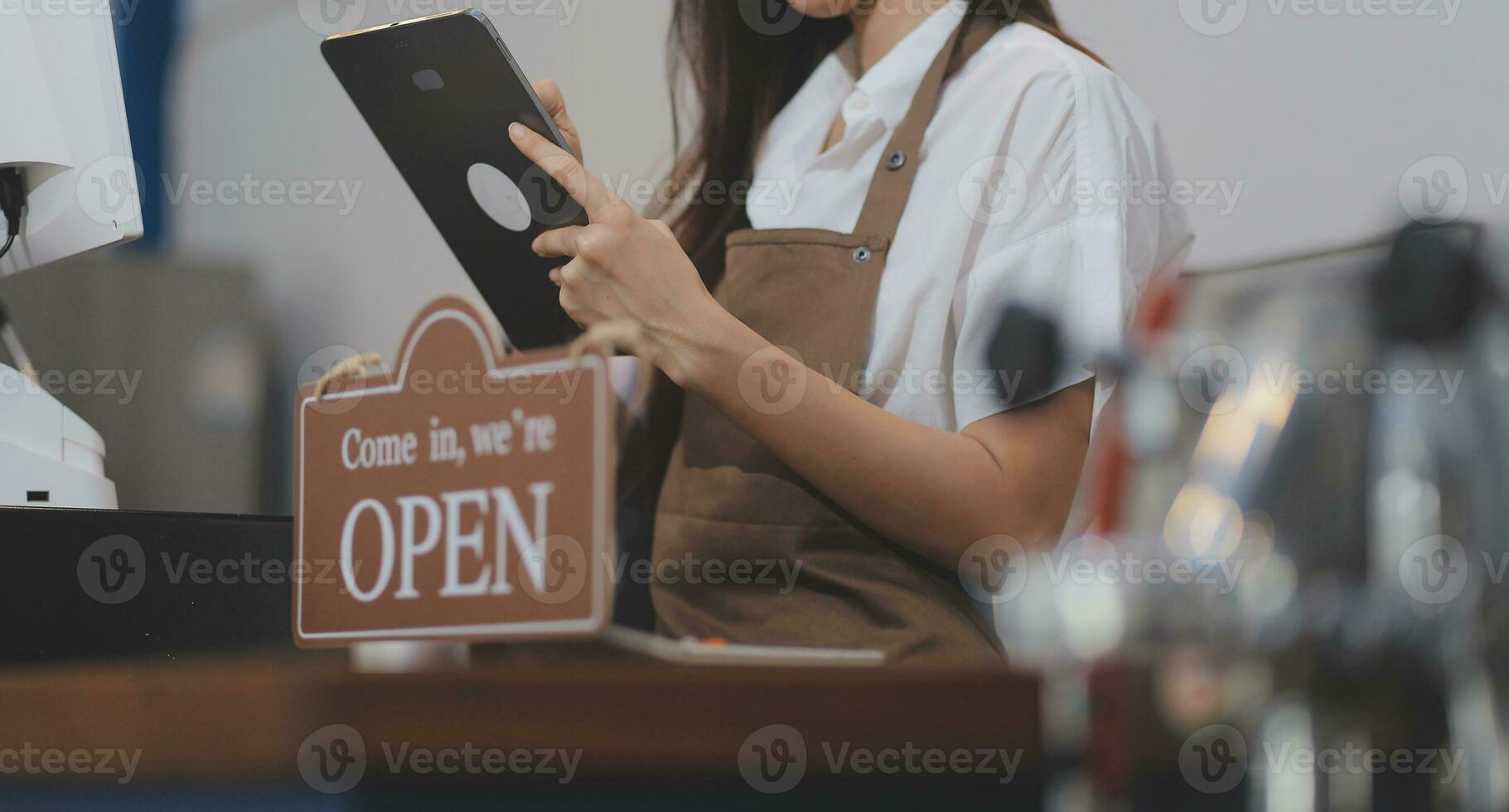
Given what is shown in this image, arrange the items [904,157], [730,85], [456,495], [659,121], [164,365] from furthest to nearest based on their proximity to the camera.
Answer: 1. [164,365]
2. [659,121]
3. [730,85]
4. [904,157]
5. [456,495]

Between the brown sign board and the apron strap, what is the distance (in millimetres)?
428

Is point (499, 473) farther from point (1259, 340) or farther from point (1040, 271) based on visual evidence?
point (1259, 340)

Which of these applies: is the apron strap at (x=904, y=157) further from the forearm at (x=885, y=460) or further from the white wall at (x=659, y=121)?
the white wall at (x=659, y=121)

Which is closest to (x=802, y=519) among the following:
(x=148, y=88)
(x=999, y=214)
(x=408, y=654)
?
(x=999, y=214)

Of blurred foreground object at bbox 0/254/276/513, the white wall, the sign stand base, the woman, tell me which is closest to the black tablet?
the woman

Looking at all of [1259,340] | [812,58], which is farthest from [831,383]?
[1259,340]

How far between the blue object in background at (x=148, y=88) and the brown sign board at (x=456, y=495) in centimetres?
140

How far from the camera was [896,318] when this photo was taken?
80 cm

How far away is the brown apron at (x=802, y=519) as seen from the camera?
2.48 feet

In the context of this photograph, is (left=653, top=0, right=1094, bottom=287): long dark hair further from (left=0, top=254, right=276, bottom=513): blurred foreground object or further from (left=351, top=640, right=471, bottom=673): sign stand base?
(left=0, top=254, right=276, bottom=513): blurred foreground object

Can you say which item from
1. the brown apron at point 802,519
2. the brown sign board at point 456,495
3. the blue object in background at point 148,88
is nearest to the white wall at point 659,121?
the blue object in background at point 148,88

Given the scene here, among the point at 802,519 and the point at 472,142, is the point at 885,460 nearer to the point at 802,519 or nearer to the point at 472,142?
the point at 802,519

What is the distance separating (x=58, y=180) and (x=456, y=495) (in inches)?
19.9

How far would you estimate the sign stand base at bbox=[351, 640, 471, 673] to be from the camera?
1.51 ft
